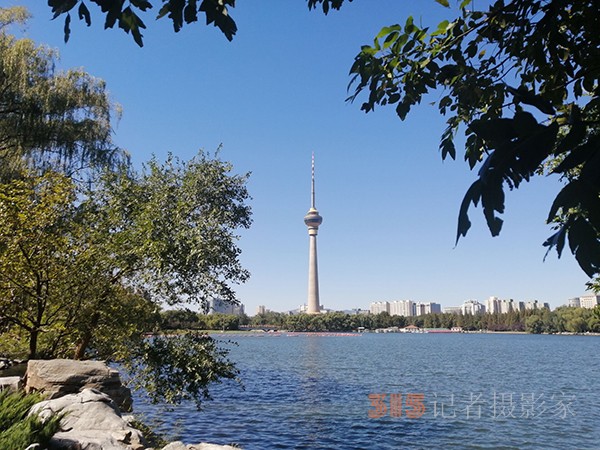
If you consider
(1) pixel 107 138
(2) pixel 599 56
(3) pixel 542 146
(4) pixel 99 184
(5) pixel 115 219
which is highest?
(1) pixel 107 138

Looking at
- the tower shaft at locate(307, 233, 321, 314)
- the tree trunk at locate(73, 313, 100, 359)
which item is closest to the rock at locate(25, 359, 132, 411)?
the tree trunk at locate(73, 313, 100, 359)

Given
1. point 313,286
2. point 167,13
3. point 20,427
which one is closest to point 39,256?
point 20,427

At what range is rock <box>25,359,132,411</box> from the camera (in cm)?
1184

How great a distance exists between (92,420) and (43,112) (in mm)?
11588

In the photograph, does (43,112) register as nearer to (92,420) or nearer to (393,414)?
(92,420)

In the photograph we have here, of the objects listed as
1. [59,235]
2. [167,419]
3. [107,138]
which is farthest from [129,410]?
[107,138]

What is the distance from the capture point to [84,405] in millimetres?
10273

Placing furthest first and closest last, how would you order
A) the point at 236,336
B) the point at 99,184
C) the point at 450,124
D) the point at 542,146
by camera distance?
the point at 236,336, the point at 99,184, the point at 450,124, the point at 542,146

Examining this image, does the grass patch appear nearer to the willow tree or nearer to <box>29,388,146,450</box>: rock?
<box>29,388,146,450</box>: rock

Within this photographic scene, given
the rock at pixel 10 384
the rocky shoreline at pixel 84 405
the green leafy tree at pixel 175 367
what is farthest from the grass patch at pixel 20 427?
the green leafy tree at pixel 175 367

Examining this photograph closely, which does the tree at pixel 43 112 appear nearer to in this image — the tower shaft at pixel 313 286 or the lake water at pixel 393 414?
the lake water at pixel 393 414

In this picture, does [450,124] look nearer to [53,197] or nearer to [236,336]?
[53,197]

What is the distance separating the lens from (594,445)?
50.4 feet

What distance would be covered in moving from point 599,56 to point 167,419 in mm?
18768
